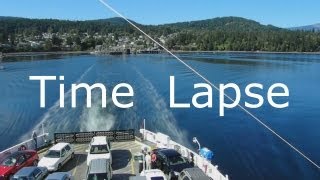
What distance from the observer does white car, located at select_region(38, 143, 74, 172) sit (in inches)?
899

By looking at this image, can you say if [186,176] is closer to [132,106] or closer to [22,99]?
[132,106]

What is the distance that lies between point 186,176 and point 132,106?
4096 centimetres

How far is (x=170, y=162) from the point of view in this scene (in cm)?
2239

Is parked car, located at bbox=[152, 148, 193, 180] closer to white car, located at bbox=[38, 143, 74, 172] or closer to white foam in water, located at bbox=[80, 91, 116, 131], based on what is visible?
white car, located at bbox=[38, 143, 74, 172]

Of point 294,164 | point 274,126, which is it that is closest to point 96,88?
point 274,126

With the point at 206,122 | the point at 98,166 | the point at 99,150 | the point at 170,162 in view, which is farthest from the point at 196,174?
the point at 206,122

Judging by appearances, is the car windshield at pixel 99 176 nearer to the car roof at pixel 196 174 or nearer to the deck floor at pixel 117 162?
the deck floor at pixel 117 162

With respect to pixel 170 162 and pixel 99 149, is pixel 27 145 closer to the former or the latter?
pixel 99 149

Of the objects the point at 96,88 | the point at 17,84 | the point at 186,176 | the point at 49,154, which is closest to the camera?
the point at 186,176

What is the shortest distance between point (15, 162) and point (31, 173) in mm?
2634

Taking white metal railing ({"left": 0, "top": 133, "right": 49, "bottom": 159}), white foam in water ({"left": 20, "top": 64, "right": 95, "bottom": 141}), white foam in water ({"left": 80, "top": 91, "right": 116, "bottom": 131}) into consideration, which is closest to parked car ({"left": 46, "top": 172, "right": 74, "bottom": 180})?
white metal railing ({"left": 0, "top": 133, "right": 49, "bottom": 159})

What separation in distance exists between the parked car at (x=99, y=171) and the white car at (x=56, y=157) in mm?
3203

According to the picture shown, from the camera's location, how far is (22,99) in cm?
6769

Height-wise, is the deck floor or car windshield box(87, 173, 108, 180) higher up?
car windshield box(87, 173, 108, 180)
